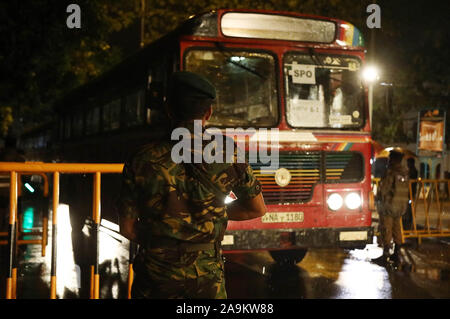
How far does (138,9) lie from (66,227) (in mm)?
10330

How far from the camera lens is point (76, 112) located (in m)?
14.0

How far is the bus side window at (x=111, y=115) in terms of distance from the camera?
384 inches

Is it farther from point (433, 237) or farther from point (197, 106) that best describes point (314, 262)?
point (197, 106)

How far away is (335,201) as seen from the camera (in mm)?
7137

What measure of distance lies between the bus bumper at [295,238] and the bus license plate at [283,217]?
0.38 feet

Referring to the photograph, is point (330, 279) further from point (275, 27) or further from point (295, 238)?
point (275, 27)

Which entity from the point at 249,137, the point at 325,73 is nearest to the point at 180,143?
the point at 249,137

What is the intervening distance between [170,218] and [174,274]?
0.25 metres

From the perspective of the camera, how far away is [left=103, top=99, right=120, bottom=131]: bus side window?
977 cm

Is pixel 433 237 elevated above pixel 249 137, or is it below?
below

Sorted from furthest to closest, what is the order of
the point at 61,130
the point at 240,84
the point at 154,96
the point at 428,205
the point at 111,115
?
1. the point at 61,130
2. the point at 428,205
3. the point at 111,115
4. the point at 240,84
5. the point at 154,96

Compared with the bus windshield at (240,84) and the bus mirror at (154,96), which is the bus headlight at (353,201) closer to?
the bus windshield at (240,84)

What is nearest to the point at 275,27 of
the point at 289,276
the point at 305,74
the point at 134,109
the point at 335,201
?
the point at 305,74

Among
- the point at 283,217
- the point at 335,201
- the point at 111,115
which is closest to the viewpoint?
the point at 283,217
